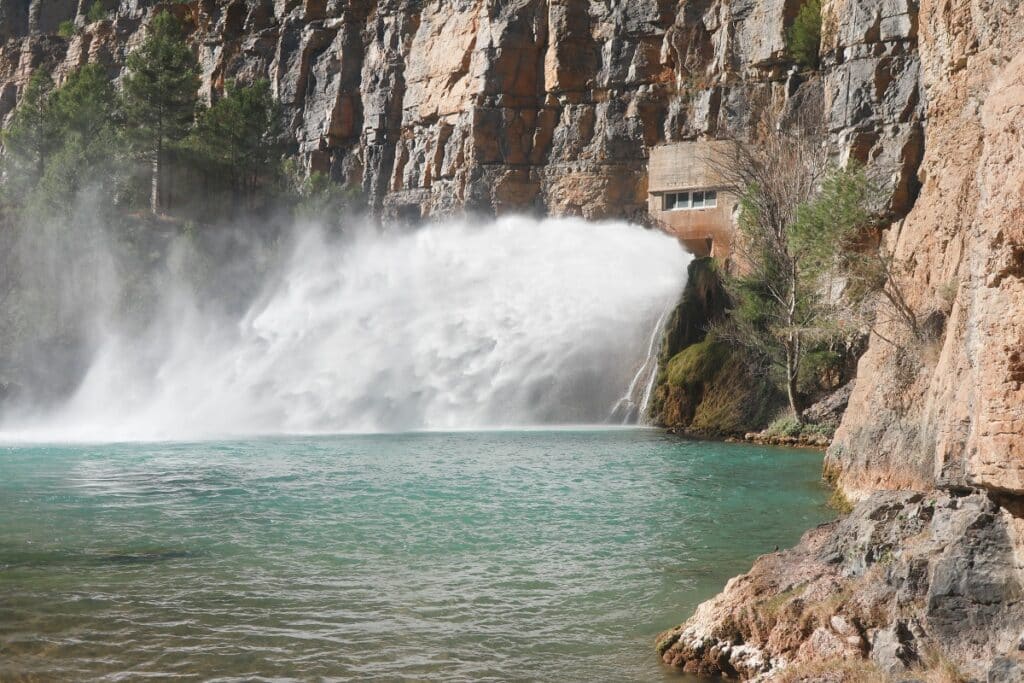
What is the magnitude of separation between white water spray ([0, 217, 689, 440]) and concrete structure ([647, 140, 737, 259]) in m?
5.14

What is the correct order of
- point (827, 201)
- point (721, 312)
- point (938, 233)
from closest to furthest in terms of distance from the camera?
point (938, 233), point (827, 201), point (721, 312)

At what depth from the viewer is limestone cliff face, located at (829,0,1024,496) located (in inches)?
225

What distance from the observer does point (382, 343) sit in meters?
28.7

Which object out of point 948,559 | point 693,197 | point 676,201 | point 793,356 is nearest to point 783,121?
point 693,197

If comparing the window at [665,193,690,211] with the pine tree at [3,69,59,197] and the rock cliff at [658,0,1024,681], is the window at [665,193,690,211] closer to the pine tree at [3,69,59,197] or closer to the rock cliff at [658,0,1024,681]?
the pine tree at [3,69,59,197]

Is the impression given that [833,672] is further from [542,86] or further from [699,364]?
[542,86]

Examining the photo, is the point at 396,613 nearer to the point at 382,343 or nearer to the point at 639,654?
the point at 639,654

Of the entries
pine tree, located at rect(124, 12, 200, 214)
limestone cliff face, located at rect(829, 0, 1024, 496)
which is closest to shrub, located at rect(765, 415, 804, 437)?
limestone cliff face, located at rect(829, 0, 1024, 496)

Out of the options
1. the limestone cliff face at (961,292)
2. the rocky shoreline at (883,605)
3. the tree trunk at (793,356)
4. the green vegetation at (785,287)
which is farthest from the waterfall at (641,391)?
the rocky shoreline at (883,605)

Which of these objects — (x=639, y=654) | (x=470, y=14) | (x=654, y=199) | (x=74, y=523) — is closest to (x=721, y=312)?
(x=654, y=199)

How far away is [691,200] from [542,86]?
10.7 metres

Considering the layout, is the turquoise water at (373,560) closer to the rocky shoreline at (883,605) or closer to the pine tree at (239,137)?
the rocky shoreline at (883,605)

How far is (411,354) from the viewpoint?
93.1 feet

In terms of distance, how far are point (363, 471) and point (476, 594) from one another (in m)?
8.73
